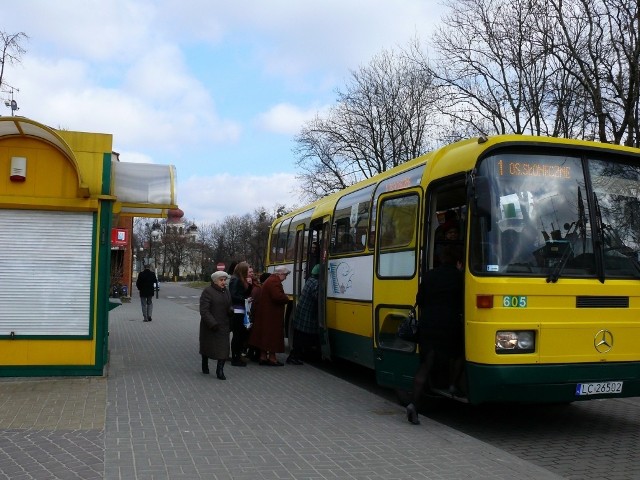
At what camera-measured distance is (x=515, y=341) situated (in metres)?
6.96

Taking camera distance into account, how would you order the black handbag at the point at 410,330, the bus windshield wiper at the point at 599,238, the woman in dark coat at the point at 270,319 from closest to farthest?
the bus windshield wiper at the point at 599,238, the black handbag at the point at 410,330, the woman in dark coat at the point at 270,319

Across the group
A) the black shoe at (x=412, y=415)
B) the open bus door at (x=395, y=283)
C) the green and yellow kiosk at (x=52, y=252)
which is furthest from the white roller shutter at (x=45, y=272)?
the black shoe at (x=412, y=415)

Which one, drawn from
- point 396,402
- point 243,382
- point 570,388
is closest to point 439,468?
point 570,388

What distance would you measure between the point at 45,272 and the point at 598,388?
7468mm

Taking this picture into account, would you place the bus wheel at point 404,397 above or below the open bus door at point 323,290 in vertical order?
below

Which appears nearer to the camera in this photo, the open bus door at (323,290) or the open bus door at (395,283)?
the open bus door at (395,283)

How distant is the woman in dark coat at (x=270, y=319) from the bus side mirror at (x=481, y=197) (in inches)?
243

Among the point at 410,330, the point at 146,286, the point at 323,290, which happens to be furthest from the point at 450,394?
the point at 146,286

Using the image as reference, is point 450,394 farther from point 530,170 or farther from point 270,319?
point 270,319

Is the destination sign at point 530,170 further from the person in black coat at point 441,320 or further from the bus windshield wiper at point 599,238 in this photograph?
the person in black coat at point 441,320

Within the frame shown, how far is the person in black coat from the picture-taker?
24.6ft

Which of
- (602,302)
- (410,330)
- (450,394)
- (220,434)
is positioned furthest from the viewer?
(410,330)

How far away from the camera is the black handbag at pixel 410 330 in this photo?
794cm

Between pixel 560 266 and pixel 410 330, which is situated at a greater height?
pixel 560 266
